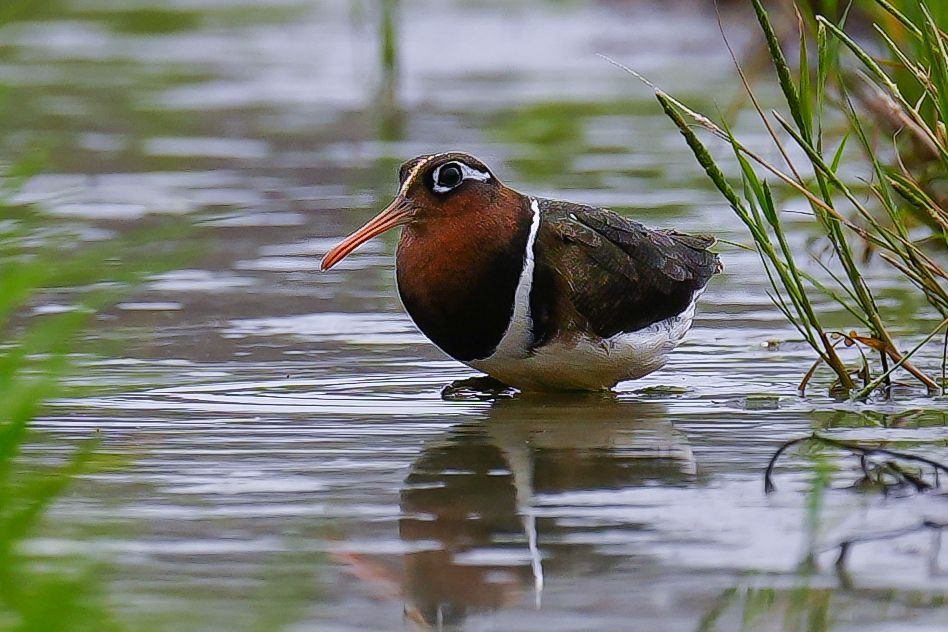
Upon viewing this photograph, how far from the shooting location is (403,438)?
17.7ft

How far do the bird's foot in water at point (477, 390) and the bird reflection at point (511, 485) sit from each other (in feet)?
0.29

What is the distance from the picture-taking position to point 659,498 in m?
4.71

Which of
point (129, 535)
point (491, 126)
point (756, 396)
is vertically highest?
point (129, 535)

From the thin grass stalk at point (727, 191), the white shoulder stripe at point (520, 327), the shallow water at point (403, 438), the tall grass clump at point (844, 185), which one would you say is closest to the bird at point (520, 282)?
the white shoulder stripe at point (520, 327)

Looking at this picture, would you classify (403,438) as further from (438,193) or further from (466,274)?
(438,193)

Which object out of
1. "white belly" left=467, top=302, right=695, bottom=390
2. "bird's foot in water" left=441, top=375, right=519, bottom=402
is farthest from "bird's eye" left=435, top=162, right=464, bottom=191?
"bird's foot in water" left=441, top=375, right=519, bottom=402

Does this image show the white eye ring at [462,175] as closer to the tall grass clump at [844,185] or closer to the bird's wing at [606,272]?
the bird's wing at [606,272]

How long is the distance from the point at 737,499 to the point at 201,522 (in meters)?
1.35

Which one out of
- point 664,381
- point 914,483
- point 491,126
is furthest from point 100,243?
point 914,483

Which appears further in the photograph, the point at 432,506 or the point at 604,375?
the point at 604,375

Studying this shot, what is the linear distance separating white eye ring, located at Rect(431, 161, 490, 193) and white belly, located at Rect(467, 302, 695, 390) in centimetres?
56

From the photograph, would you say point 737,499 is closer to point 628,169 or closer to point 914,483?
point 914,483

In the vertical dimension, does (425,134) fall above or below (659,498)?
below

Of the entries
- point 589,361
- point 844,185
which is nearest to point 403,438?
point 589,361
